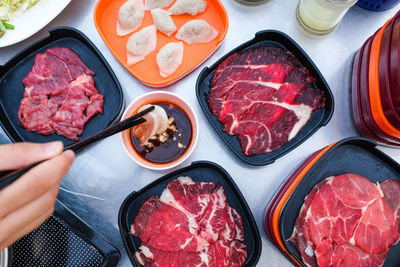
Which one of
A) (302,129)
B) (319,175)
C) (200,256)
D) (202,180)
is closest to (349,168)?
(319,175)

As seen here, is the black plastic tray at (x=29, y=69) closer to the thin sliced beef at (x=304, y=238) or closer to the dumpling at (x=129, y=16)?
the dumpling at (x=129, y=16)

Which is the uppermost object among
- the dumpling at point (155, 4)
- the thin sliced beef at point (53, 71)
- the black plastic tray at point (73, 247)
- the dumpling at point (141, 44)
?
the dumpling at point (155, 4)

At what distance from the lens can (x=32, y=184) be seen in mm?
864

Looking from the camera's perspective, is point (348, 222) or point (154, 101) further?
point (154, 101)

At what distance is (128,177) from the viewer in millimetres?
1494

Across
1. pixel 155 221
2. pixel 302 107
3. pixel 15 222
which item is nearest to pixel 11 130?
pixel 15 222

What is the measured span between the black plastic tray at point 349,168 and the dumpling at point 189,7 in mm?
897

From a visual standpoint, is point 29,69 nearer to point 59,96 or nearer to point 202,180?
point 59,96

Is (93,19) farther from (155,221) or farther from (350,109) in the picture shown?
(350,109)

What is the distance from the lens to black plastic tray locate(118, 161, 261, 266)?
4.35 feet

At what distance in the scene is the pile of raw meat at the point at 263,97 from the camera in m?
1.43

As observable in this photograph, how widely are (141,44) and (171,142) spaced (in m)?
0.49

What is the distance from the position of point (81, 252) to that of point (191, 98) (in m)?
0.84

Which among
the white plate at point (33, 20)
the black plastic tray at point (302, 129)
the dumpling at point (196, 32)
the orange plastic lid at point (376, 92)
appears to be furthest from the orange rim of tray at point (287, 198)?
the white plate at point (33, 20)
